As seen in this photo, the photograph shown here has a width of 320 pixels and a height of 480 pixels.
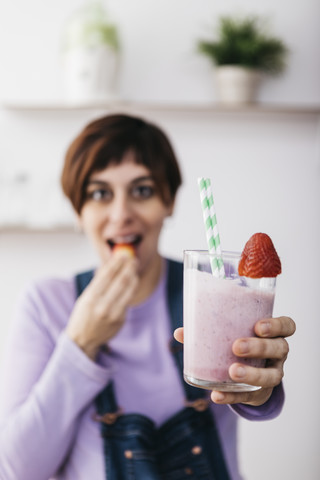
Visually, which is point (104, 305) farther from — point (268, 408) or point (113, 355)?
point (268, 408)

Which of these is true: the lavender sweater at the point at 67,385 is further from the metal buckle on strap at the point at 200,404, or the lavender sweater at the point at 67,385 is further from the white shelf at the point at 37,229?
the white shelf at the point at 37,229

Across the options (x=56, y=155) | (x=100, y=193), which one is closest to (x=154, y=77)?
(x=56, y=155)

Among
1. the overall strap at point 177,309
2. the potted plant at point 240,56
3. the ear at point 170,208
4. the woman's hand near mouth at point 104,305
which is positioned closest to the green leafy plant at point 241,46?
the potted plant at point 240,56

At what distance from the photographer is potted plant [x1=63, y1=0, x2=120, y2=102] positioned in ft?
7.72

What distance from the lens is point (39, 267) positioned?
8.51ft

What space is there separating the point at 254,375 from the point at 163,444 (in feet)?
2.17

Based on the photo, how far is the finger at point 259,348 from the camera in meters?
0.73

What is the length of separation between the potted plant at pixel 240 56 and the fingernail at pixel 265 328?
5.93 feet

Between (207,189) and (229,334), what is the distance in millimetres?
174

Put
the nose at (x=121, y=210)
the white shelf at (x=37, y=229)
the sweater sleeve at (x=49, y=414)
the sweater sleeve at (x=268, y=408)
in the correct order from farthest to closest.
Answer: the white shelf at (x=37, y=229) → the nose at (x=121, y=210) → the sweater sleeve at (x=49, y=414) → the sweater sleeve at (x=268, y=408)

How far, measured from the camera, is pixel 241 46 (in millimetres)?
2434

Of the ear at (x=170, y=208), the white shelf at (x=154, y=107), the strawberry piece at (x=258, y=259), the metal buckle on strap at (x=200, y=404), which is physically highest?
the white shelf at (x=154, y=107)

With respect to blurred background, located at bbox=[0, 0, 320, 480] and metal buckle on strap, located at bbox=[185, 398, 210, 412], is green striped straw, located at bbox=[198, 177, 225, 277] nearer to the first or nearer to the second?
metal buckle on strap, located at bbox=[185, 398, 210, 412]

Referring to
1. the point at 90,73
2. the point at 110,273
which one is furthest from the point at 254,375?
the point at 90,73
